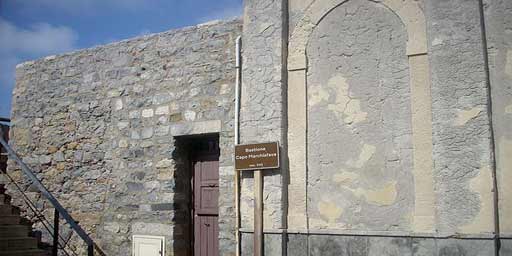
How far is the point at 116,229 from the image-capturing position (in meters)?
7.45

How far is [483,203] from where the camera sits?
4.87 metres

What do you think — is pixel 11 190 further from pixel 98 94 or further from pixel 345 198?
pixel 345 198

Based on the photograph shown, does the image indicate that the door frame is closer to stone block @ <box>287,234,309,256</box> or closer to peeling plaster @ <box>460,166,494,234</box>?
stone block @ <box>287,234,309,256</box>

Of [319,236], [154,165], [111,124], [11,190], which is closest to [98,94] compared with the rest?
[111,124]

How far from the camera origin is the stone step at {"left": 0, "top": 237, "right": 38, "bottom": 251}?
22.2 ft

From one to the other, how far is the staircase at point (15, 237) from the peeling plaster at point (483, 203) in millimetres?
5112

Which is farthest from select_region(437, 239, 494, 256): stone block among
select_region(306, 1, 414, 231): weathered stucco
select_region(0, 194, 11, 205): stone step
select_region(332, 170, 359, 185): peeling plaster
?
select_region(0, 194, 11, 205): stone step

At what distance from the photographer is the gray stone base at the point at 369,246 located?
487 cm

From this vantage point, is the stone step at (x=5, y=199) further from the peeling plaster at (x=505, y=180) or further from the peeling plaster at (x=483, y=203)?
the peeling plaster at (x=505, y=180)

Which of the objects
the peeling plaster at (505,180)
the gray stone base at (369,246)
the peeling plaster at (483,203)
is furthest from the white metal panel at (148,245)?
the peeling plaster at (505,180)

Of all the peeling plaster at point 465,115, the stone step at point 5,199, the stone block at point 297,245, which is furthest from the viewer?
the stone step at point 5,199

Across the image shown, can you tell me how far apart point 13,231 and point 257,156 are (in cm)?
347

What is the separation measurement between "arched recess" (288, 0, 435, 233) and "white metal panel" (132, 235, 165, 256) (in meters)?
2.03

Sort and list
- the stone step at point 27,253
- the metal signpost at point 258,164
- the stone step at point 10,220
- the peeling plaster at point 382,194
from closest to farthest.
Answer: the peeling plaster at point 382,194, the metal signpost at point 258,164, the stone step at point 27,253, the stone step at point 10,220
